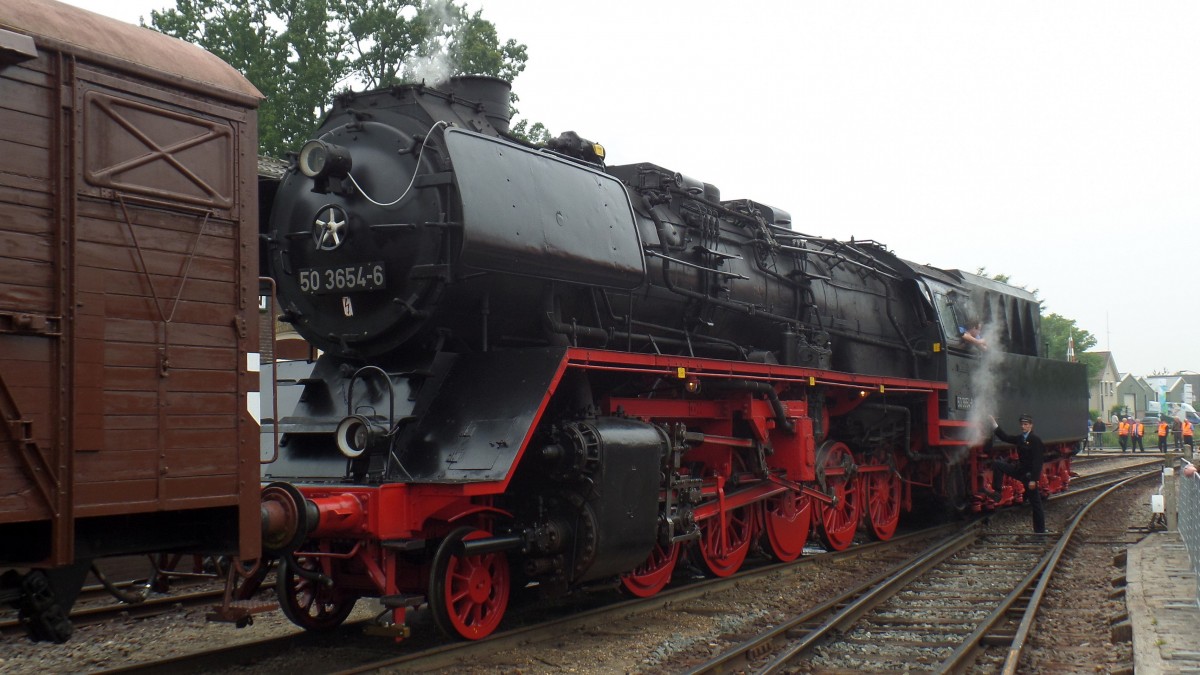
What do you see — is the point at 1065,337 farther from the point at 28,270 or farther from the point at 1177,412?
the point at 28,270

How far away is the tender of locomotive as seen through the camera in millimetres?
6160

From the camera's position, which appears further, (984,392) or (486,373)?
(984,392)

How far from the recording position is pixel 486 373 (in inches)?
260

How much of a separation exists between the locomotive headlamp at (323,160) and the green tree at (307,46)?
20943 mm

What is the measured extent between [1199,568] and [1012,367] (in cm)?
725

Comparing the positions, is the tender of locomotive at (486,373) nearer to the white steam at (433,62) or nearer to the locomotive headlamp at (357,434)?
the locomotive headlamp at (357,434)

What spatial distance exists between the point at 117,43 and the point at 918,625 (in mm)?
6249

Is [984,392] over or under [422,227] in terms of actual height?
under

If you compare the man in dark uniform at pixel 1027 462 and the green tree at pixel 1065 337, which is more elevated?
the green tree at pixel 1065 337

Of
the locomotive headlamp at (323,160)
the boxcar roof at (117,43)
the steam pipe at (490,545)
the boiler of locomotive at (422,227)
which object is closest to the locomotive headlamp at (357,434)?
the boiler of locomotive at (422,227)

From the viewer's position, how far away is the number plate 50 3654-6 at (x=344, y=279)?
21.7ft

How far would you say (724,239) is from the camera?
378 inches

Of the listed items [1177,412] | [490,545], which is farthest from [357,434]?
[1177,412]

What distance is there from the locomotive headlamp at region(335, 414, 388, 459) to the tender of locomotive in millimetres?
13
